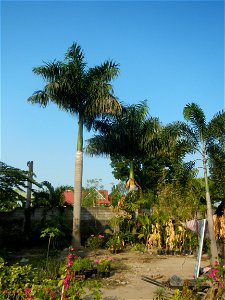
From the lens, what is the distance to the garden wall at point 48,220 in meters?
18.9

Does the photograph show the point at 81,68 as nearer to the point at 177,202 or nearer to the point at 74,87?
the point at 74,87

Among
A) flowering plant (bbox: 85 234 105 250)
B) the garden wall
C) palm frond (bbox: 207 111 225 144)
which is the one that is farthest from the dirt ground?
palm frond (bbox: 207 111 225 144)

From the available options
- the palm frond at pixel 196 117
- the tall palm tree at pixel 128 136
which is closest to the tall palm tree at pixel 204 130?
the palm frond at pixel 196 117

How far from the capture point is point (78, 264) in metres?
10.6

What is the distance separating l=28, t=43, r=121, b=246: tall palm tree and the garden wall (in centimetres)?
222

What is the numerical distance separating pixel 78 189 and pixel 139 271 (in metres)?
6.44

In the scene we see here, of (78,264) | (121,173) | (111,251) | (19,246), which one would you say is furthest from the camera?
(121,173)

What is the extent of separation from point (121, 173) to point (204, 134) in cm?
2620

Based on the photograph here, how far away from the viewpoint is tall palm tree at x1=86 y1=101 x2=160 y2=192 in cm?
2086

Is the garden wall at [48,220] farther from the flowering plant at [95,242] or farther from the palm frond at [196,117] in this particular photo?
the palm frond at [196,117]

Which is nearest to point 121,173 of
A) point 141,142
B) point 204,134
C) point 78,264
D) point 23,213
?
point 141,142

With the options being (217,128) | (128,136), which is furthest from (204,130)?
(128,136)

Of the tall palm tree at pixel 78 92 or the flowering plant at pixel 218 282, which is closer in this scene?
the flowering plant at pixel 218 282

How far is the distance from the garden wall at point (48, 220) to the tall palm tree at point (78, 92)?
222 centimetres
